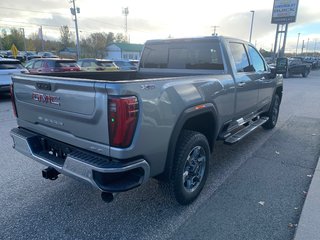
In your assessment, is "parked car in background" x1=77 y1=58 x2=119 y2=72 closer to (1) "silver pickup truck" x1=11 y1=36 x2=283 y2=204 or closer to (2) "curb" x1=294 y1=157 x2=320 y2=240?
(1) "silver pickup truck" x1=11 y1=36 x2=283 y2=204

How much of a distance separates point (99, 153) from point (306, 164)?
12.1ft

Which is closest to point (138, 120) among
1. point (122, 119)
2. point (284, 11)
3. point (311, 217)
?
point (122, 119)

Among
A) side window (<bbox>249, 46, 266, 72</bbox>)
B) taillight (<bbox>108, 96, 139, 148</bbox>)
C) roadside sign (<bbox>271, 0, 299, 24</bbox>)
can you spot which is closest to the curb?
taillight (<bbox>108, 96, 139, 148</bbox>)

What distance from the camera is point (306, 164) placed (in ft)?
14.1

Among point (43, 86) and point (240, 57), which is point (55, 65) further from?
point (43, 86)

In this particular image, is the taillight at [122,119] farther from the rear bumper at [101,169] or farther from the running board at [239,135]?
the running board at [239,135]

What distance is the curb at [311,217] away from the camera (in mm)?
2529

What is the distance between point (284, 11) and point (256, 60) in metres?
27.1

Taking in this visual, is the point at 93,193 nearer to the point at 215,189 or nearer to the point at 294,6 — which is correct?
the point at 215,189

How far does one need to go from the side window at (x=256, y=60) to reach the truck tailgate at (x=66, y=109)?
11.9ft

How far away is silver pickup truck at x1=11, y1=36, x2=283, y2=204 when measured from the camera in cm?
215

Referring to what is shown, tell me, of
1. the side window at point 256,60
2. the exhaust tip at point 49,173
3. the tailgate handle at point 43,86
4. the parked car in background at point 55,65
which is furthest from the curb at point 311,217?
the parked car in background at point 55,65

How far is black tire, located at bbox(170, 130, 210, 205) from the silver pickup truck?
1 centimetres

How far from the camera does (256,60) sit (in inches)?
200
